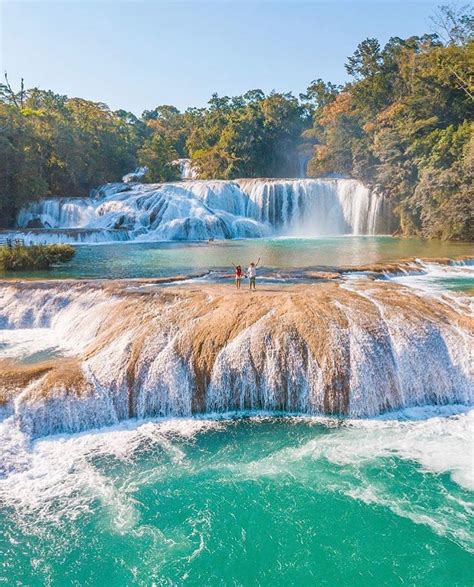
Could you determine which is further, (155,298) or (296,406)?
(155,298)

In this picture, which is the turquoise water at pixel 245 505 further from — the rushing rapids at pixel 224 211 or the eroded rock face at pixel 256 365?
the rushing rapids at pixel 224 211

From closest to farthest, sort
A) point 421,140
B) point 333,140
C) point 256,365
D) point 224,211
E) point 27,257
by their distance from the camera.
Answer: point 256,365
point 27,257
point 421,140
point 224,211
point 333,140

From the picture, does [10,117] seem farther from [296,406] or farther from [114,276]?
[296,406]

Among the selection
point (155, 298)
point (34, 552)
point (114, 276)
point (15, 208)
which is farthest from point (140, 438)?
point (15, 208)

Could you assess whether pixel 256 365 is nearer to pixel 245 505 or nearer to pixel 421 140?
pixel 245 505

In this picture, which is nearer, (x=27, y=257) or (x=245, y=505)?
(x=245, y=505)

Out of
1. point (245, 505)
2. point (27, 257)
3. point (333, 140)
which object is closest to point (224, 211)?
point (333, 140)
